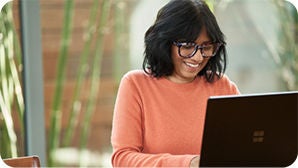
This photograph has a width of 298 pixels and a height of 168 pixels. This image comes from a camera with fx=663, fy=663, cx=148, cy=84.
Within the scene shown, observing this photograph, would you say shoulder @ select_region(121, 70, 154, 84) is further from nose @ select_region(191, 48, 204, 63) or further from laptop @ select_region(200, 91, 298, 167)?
laptop @ select_region(200, 91, 298, 167)

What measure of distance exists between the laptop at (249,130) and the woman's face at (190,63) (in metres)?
0.44

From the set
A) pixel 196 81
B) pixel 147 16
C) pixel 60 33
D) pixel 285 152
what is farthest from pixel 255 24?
pixel 285 152

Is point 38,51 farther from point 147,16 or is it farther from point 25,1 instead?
point 147,16

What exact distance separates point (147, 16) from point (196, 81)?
1.41m

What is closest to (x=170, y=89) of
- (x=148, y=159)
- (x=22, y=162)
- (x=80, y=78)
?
(x=148, y=159)

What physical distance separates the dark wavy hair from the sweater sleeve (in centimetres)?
12

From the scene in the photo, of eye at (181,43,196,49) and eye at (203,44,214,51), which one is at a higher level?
eye at (181,43,196,49)

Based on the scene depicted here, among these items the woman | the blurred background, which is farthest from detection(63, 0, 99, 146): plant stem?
the woman

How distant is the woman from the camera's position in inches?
84.1

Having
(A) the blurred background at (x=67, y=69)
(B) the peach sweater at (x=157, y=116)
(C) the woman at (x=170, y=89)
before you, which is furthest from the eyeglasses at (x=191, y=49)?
(A) the blurred background at (x=67, y=69)

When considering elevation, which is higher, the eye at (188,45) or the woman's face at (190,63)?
the eye at (188,45)

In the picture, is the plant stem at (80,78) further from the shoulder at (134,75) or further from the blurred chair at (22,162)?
the blurred chair at (22,162)

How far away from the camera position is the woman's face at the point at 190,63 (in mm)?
2146

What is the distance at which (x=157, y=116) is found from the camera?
2.20 meters
